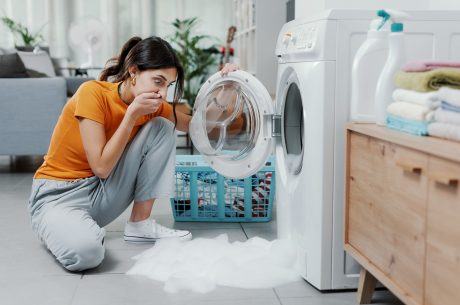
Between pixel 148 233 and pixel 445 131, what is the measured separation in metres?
1.37

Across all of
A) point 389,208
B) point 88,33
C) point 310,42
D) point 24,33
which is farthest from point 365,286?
point 24,33

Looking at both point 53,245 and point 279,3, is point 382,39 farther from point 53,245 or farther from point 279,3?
point 279,3

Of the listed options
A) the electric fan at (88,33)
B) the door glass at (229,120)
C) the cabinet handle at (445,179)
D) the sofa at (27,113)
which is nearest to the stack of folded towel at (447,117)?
the cabinet handle at (445,179)

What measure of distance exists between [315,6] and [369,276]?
3.40 feet

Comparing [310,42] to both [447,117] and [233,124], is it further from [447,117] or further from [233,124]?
[233,124]

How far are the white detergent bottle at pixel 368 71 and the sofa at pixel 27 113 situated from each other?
2.64 metres

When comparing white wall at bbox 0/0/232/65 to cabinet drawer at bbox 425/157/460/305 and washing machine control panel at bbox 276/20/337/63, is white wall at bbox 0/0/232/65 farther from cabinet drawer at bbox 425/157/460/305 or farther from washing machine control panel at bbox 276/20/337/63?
cabinet drawer at bbox 425/157/460/305

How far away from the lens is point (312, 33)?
1718 millimetres

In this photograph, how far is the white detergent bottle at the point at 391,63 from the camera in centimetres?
155

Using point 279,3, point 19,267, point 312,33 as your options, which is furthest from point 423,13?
point 279,3

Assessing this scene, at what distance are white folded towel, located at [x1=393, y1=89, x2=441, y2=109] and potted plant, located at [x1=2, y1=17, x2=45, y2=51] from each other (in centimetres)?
572

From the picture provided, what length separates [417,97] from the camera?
135cm

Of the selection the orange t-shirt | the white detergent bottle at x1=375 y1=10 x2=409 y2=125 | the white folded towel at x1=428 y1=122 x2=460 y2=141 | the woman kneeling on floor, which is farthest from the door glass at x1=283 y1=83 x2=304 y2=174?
the white folded towel at x1=428 y1=122 x2=460 y2=141

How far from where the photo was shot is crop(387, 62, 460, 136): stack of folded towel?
131 cm
